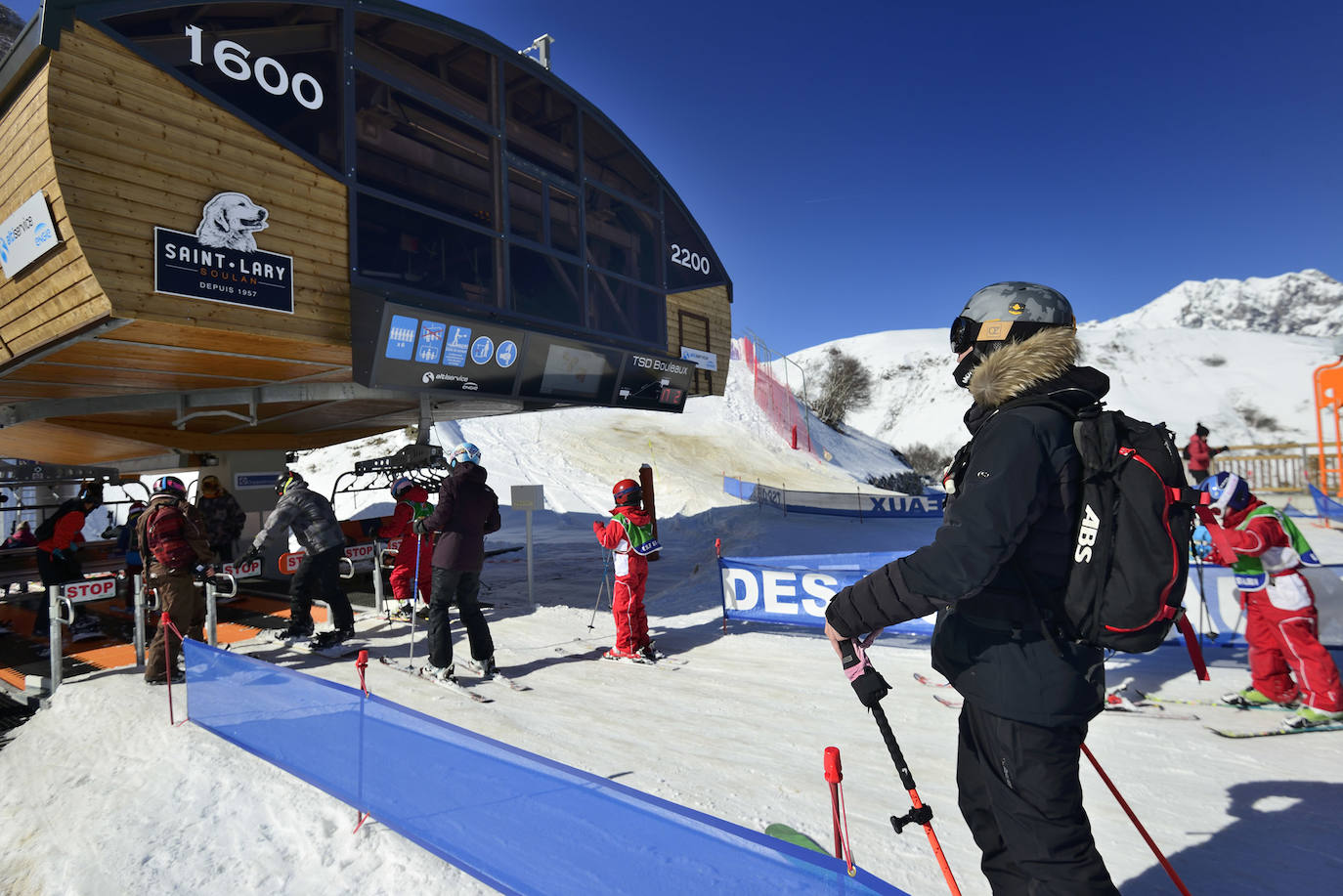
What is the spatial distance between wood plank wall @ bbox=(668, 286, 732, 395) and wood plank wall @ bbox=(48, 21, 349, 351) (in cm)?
650

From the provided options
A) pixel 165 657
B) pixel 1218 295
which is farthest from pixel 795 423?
pixel 1218 295

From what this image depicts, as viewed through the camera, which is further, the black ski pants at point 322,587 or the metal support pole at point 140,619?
the black ski pants at point 322,587

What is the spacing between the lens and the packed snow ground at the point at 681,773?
3422 mm

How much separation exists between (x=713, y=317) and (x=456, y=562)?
30.2 feet

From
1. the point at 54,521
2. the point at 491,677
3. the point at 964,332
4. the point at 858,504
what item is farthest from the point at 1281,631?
the point at 858,504

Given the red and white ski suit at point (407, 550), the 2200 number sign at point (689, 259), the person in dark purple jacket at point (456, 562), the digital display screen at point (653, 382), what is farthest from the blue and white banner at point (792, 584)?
the 2200 number sign at point (689, 259)

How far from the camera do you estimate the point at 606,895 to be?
2611mm

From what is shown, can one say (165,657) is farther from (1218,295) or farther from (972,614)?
(1218,295)

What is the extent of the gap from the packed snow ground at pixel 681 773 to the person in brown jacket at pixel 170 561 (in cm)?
36

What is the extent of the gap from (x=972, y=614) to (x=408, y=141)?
9.65 m

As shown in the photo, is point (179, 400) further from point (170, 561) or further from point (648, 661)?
point (648, 661)

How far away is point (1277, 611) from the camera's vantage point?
5.12m

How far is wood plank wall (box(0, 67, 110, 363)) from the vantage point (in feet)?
19.2

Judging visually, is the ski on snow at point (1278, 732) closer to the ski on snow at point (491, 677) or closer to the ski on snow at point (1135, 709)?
the ski on snow at point (1135, 709)
